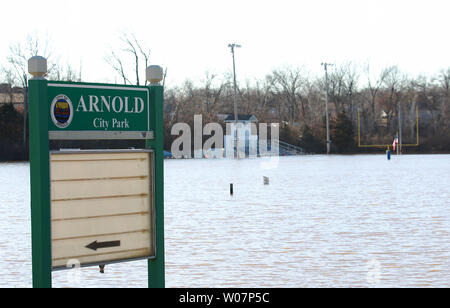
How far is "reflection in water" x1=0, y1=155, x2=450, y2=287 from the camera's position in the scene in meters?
9.16

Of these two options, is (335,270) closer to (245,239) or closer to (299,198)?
(245,239)

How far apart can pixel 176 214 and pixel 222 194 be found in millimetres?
6477

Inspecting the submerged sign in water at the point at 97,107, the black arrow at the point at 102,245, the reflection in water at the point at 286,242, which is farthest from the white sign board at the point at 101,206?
the reflection in water at the point at 286,242

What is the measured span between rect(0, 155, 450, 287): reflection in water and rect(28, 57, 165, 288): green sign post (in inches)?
110

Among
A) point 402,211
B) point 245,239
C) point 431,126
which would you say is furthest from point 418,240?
point 431,126

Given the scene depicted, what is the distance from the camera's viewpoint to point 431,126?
111 m

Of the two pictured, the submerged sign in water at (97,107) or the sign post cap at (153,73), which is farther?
the sign post cap at (153,73)

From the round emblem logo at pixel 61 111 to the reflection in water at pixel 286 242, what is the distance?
3283 mm

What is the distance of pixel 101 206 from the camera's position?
6.41 meters

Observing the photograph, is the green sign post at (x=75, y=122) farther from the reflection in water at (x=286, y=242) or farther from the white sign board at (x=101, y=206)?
the reflection in water at (x=286, y=242)

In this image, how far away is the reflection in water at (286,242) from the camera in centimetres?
916

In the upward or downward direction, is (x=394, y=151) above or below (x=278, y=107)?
below

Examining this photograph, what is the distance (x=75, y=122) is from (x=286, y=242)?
699cm

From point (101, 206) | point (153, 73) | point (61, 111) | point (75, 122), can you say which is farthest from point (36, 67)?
point (101, 206)
